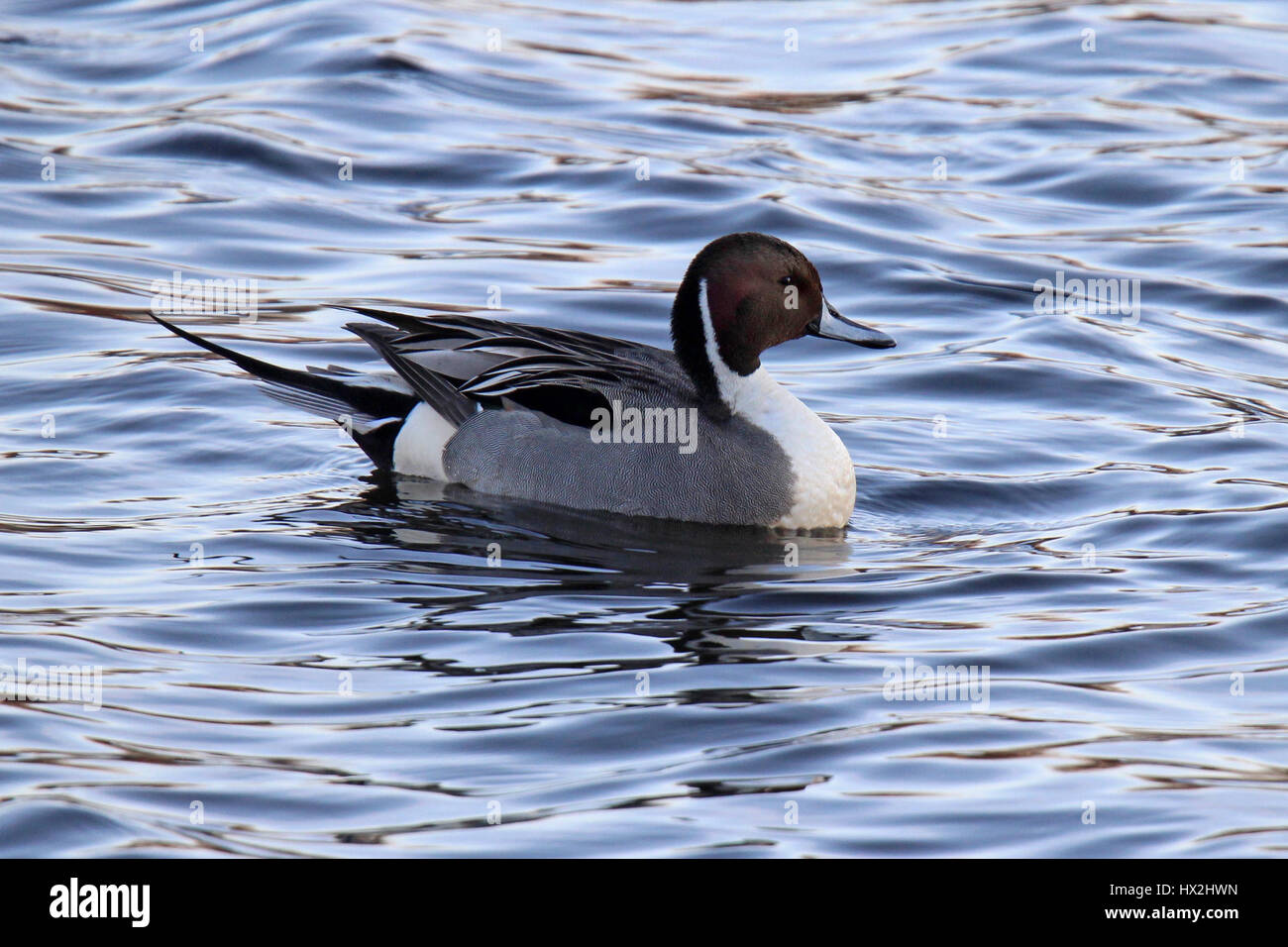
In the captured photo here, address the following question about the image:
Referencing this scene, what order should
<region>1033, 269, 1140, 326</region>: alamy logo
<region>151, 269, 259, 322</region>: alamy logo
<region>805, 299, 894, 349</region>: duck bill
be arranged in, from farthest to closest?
<region>1033, 269, 1140, 326</region>: alamy logo → <region>151, 269, 259, 322</region>: alamy logo → <region>805, 299, 894, 349</region>: duck bill

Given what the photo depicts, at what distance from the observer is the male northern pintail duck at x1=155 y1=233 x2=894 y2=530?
683cm

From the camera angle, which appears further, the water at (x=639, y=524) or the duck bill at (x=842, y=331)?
the duck bill at (x=842, y=331)

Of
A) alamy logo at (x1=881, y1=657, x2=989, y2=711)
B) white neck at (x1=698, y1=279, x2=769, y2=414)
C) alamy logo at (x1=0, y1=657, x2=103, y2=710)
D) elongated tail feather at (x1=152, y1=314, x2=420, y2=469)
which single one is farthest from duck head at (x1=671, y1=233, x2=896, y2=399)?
alamy logo at (x1=0, y1=657, x2=103, y2=710)

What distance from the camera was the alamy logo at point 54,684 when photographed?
4941 millimetres

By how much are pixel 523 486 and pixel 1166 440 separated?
2.62 metres

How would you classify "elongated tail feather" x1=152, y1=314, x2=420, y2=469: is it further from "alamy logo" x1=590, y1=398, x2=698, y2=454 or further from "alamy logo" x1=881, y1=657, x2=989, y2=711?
"alamy logo" x1=881, y1=657, x2=989, y2=711

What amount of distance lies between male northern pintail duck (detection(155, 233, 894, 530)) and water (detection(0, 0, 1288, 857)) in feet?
0.61

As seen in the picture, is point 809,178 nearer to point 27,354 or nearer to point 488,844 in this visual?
point 27,354

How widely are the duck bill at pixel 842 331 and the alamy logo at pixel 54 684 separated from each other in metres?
3.03

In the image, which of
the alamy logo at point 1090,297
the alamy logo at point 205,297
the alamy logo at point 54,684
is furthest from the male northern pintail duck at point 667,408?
the alamy logo at point 1090,297

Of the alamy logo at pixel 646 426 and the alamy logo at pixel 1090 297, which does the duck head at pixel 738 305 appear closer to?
the alamy logo at pixel 646 426
